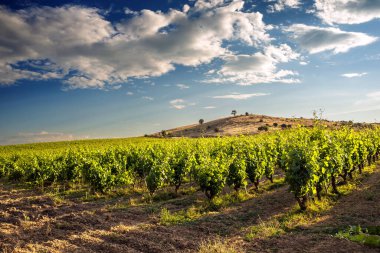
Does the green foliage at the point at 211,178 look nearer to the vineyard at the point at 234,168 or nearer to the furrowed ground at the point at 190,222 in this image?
the vineyard at the point at 234,168

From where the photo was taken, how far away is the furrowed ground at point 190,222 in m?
9.97

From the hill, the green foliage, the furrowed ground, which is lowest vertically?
the furrowed ground

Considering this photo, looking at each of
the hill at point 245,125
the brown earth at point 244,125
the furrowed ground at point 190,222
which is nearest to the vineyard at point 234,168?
the furrowed ground at point 190,222

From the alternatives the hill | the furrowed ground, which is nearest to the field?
the furrowed ground

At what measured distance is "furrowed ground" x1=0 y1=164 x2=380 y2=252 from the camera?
9969 mm

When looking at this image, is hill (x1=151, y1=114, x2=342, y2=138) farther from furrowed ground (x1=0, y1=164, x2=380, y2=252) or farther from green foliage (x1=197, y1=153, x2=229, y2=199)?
green foliage (x1=197, y1=153, x2=229, y2=199)

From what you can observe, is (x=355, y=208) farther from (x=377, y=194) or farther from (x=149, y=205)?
(x=149, y=205)

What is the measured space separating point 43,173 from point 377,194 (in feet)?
73.3

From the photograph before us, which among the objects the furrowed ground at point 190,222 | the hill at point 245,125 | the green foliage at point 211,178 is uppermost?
the hill at point 245,125

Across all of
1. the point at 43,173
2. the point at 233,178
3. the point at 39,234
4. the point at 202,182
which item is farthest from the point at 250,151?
the point at 43,173

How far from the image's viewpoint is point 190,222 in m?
12.8

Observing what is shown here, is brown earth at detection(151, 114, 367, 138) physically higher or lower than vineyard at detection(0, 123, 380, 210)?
higher

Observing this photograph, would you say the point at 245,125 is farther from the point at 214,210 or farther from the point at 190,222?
the point at 190,222

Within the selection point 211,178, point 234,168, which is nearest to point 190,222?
point 211,178
